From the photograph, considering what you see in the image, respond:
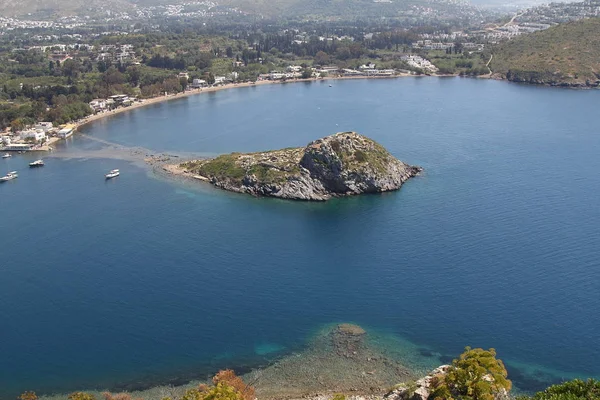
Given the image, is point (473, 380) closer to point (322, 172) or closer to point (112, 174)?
point (322, 172)

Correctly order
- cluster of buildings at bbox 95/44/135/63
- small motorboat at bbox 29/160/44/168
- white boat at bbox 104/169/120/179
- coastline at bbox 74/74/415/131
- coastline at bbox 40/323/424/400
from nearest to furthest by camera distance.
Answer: coastline at bbox 40/323/424/400 < white boat at bbox 104/169/120/179 < small motorboat at bbox 29/160/44/168 < coastline at bbox 74/74/415/131 < cluster of buildings at bbox 95/44/135/63

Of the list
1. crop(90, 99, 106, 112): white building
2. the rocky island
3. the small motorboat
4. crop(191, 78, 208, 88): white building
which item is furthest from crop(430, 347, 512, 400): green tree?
crop(191, 78, 208, 88): white building

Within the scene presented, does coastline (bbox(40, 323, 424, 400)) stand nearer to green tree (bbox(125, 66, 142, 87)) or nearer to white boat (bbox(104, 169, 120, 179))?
white boat (bbox(104, 169, 120, 179))

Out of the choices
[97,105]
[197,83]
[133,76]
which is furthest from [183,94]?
[97,105]

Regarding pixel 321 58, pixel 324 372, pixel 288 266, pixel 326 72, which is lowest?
pixel 324 372

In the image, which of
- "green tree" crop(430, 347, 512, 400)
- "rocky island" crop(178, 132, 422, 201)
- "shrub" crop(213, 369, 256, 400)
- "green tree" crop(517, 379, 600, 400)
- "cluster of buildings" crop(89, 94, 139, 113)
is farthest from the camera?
"cluster of buildings" crop(89, 94, 139, 113)

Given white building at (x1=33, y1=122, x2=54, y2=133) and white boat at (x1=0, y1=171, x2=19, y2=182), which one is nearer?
white boat at (x1=0, y1=171, x2=19, y2=182)

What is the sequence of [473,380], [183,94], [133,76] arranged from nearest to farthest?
[473,380], [183,94], [133,76]
